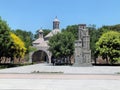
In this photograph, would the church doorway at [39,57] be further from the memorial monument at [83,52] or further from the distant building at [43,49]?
the memorial monument at [83,52]

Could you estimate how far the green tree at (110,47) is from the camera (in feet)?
201

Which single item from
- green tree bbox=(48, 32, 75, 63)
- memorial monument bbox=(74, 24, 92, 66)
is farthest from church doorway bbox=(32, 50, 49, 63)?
memorial monument bbox=(74, 24, 92, 66)

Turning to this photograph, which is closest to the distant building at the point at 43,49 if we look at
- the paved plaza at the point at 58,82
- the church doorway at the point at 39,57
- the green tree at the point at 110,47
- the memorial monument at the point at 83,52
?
the church doorway at the point at 39,57

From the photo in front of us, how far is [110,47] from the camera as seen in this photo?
62.6m

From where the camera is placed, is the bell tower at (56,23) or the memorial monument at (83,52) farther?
the bell tower at (56,23)

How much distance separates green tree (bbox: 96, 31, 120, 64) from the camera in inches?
2413

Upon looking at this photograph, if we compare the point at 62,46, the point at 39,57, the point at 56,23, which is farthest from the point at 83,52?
the point at 39,57

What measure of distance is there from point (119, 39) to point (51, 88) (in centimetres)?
5083

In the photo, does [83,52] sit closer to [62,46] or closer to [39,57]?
[62,46]

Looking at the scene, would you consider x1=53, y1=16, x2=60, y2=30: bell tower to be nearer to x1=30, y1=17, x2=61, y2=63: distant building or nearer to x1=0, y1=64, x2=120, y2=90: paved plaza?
x1=30, y1=17, x2=61, y2=63: distant building

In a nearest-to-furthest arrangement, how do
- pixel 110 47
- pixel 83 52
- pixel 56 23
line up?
1. pixel 83 52
2. pixel 110 47
3. pixel 56 23

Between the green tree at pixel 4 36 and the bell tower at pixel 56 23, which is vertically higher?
the bell tower at pixel 56 23

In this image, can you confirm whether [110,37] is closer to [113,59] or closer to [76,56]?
[113,59]

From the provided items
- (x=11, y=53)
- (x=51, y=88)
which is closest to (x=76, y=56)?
(x=11, y=53)
